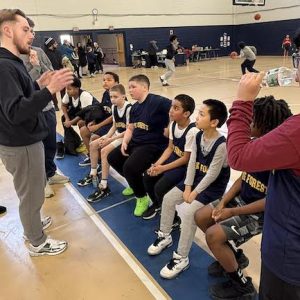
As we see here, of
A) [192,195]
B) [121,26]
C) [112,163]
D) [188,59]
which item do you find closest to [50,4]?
[121,26]

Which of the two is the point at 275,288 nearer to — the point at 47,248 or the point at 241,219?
the point at 241,219

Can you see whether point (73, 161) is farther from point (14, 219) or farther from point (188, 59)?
point (188, 59)

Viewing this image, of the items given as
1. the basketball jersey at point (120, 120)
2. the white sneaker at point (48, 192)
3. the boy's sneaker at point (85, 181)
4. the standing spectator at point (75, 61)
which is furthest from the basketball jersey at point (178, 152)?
the standing spectator at point (75, 61)

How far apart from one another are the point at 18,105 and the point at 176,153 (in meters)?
1.45

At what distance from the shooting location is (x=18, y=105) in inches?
75.6

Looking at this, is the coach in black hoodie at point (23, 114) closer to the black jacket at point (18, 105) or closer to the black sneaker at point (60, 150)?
the black jacket at point (18, 105)

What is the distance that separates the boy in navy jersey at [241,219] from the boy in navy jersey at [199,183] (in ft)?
0.71

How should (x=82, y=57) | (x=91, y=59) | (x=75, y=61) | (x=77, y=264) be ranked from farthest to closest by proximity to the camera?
(x=91, y=59), (x=75, y=61), (x=82, y=57), (x=77, y=264)

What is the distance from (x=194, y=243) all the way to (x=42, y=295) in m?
1.25

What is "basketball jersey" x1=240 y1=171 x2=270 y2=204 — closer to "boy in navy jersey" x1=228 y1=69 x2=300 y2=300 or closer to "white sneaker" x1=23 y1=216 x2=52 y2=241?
"boy in navy jersey" x1=228 y1=69 x2=300 y2=300

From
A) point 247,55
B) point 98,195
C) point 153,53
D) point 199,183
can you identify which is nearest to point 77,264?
point 98,195

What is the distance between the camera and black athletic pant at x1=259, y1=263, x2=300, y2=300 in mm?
1167

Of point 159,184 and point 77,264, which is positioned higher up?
point 159,184

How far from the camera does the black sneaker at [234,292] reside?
197 centimetres
